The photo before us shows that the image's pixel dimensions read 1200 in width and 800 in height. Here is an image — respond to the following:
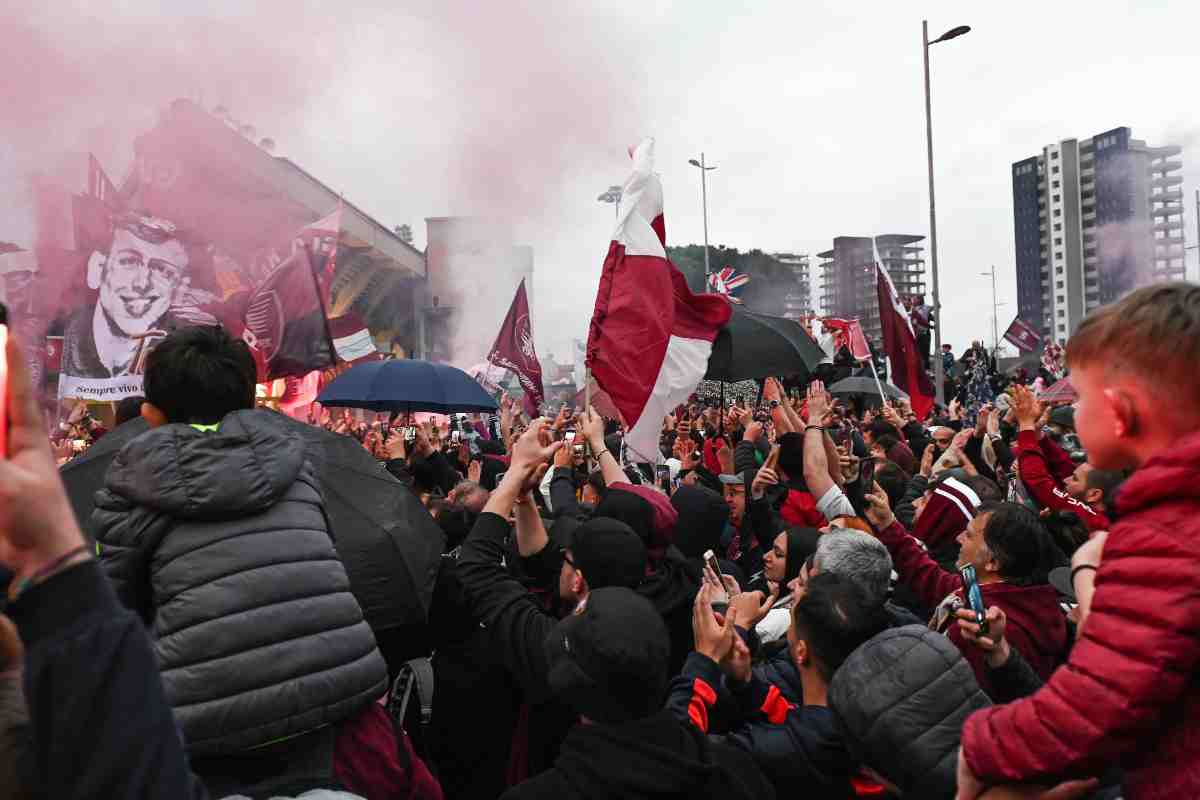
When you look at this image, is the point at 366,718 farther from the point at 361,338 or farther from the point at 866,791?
the point at 361,338

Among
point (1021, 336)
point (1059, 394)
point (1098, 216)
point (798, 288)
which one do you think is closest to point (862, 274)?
point (798, 288)

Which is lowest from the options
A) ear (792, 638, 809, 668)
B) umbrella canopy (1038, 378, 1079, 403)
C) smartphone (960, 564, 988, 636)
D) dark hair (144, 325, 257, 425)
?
umbrella canopy (1038, 378, 1079, 403)

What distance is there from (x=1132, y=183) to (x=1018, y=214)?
32.1m

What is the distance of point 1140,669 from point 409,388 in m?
7.55

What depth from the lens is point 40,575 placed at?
116 cm

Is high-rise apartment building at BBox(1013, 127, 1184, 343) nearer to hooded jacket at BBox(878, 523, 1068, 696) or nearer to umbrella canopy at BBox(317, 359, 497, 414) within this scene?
umbrella canopy at BBox(317, 359, 497, 414)

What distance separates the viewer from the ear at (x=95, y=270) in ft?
31.4

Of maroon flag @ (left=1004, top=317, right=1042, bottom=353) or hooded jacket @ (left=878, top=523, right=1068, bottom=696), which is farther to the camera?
maroon flag @ (left=1004, top=317, right=1042, bottom=353)

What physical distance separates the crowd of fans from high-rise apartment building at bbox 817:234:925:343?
50787 millimetres

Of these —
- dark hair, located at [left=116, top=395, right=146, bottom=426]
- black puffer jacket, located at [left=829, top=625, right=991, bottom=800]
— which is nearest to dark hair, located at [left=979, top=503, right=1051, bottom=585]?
black puffer jacket, located at [left=829, top=625, right=991, bottom=800]

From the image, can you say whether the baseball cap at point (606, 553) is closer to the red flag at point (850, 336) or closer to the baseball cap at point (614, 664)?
the baseball cap at point (614, 664)

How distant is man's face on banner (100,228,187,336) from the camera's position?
31.0 feet

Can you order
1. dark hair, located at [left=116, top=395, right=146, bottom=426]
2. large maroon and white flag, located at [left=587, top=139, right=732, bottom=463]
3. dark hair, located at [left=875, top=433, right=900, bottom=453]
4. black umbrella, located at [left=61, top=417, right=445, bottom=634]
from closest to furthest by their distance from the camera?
1. black umbrella, located at [left=61, top=417, right=445, bottom=634]
2. dark hair, located at [left=116, top=395, right=146, bottom=426]
3. large maroon and white flag, located at [left=587, top=139, right=732, bottom=463]
4. dark hair, located at [left=875, top=433, right=900, bottom=453]

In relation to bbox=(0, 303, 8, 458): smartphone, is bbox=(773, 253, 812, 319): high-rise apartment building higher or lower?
higher
